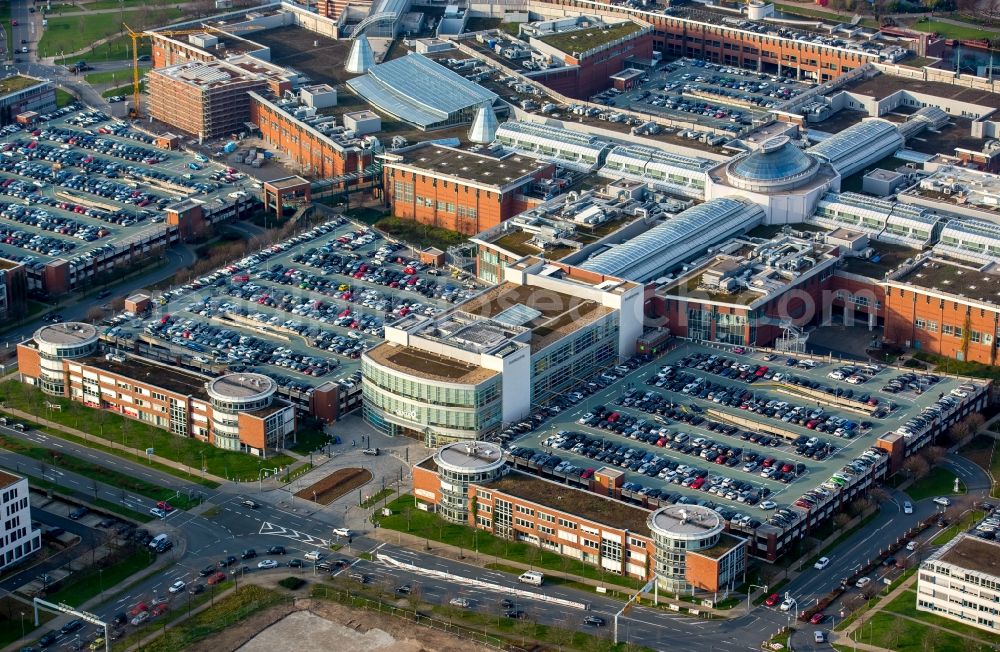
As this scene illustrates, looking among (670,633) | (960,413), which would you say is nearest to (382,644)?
(670,633)

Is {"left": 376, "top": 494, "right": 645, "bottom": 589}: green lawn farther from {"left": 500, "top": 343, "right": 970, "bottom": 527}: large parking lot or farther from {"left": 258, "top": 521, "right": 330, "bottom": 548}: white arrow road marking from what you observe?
{"left": 500, "top": 343, "right": 970, "bottom": 527}: large parking lot

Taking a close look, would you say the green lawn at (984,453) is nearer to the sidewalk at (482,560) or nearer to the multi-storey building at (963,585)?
the multi-storey building at (963,585)

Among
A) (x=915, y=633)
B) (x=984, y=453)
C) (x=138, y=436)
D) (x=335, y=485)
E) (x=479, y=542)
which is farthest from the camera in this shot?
(x=138, y=436)

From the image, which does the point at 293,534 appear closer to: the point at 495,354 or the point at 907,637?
the point at 495,354

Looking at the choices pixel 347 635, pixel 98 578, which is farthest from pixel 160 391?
pixel 347 635

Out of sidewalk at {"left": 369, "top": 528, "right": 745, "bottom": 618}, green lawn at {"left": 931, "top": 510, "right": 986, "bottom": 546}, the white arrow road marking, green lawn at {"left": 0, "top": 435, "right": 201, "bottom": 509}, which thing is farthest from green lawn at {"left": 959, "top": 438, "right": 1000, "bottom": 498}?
green lawn at {"left": 0, "top": 435, "right": 201, "bottom": 509}
